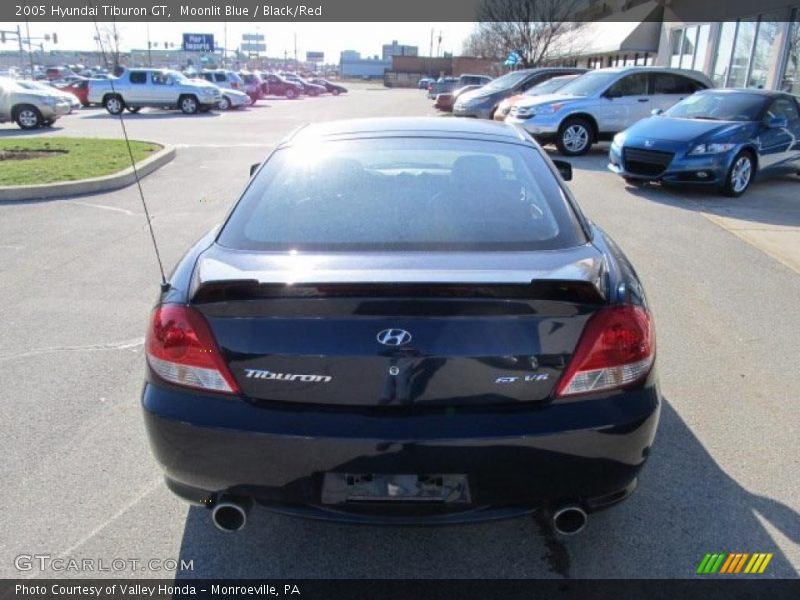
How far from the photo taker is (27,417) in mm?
3451

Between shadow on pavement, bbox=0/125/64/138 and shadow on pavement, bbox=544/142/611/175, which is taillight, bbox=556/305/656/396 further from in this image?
shadow on pavement, bbox=0/125/64/138

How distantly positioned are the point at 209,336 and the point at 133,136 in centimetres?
1721

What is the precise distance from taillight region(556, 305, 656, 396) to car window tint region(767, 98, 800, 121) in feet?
31.6

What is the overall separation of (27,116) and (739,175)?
19032mm

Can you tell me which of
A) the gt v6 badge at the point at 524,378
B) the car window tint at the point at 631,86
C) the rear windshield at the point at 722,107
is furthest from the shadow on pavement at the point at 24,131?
the gt v6 badge at the point at 524,378

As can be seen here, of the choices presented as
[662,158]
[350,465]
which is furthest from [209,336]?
[662,158]

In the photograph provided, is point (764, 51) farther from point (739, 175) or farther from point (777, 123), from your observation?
point (739, 175)

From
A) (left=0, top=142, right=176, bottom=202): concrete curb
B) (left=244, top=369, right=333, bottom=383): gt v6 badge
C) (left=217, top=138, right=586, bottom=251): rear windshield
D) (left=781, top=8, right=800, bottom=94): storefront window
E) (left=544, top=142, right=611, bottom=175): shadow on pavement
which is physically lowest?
(left=0, top=142, right=176, bottom=202): concrete curb

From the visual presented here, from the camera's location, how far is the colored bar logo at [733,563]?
244 cm

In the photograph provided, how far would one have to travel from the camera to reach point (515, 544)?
A: 257 centimetres

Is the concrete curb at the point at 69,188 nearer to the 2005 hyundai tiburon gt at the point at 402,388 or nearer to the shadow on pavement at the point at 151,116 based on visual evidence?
the 2005 hyundai tiburon gt at the point at 402,388

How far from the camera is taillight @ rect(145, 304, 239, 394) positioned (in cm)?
215

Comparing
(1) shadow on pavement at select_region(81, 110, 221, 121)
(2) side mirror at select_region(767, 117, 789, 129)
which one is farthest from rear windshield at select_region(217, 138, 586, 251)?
(1) shadow on pavement at select_region(81, 110, 221, 121)

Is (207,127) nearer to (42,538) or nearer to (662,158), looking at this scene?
(662,158)
